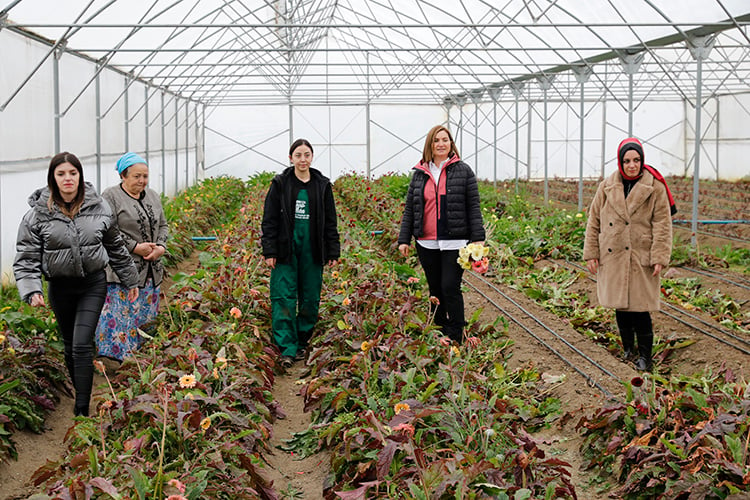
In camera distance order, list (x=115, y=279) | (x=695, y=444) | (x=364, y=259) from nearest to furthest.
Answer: (x=695, y=444), (x=115, y=279), (x=364, y=259)

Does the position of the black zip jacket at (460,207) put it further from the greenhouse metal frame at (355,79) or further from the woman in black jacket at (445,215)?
the greenhouse metal frame at (355,79)

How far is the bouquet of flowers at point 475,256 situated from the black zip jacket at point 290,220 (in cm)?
141

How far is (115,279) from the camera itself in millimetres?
5254

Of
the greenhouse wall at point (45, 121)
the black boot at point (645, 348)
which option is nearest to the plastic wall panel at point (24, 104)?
the greenhouse wall at point (45, 121)

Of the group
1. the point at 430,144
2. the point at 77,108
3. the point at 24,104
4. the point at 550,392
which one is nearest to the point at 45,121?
the point at 24,104

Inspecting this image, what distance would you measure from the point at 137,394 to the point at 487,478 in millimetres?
Answer: 1893

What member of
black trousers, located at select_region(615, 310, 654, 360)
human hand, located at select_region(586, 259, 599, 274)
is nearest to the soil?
black trousers, located at select_region(615, 310, 654, 360)

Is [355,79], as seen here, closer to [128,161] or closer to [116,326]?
[128,161]

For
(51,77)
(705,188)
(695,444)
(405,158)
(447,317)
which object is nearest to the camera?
(695,444)

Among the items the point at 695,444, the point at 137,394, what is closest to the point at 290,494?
the point at 137,394

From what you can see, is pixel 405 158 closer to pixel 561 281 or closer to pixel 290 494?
pixel 561 281

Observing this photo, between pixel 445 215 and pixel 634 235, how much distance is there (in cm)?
121

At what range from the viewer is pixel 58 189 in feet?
14.7

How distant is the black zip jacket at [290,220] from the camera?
564 centimetres
